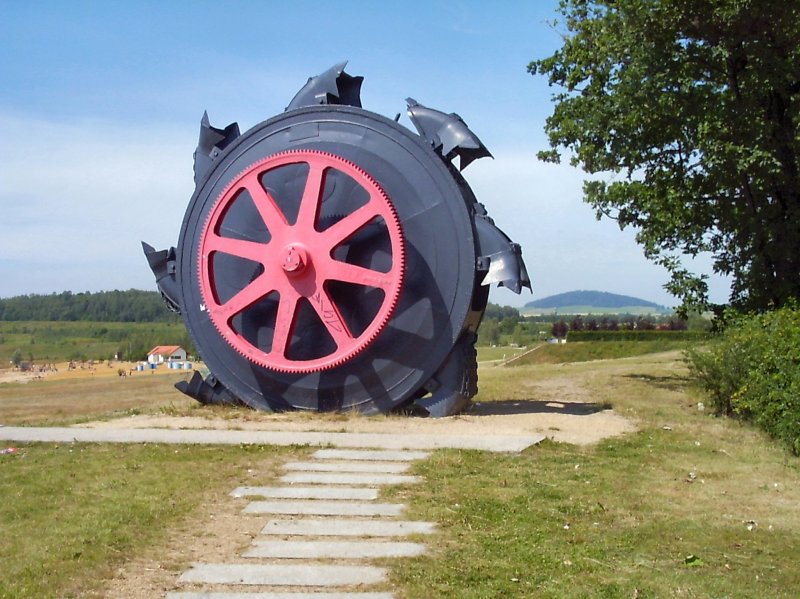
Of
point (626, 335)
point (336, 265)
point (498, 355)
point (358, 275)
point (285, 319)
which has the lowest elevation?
point (498, 355)

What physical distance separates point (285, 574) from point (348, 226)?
24.6 ft

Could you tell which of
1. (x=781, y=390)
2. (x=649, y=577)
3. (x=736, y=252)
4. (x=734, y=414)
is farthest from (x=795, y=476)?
(x=736, y=252)

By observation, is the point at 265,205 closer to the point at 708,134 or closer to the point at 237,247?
the point at 237,247

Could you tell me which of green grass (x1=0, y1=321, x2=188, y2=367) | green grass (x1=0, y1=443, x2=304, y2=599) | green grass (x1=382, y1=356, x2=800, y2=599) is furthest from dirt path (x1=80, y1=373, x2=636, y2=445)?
green grass (x1=0, y1=321, x2=188, y2=367)

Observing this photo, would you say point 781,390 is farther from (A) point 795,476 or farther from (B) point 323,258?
(B) point 323,258

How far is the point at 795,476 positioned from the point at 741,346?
4426 millimetres

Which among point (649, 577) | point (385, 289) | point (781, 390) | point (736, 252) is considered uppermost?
point (736, 252)

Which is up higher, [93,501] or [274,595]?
[93,501]

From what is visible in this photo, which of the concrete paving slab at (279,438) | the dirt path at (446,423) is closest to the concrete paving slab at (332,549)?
the concrete paving slab at (279,438)

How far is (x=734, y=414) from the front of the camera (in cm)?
1474

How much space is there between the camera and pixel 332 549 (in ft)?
21.8

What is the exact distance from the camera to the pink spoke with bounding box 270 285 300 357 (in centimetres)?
1320

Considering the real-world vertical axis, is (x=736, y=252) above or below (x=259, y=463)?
above

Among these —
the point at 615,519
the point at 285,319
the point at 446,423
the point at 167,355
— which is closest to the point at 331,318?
the point at 285,319
